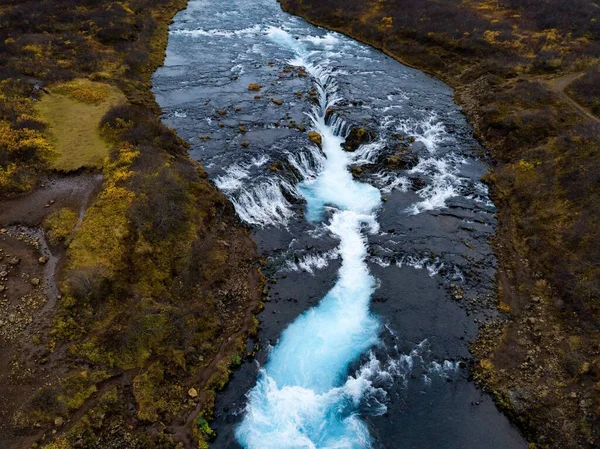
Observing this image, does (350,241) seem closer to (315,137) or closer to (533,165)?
(315,137)

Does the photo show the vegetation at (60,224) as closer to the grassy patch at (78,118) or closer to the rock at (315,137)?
the grassy patch at (78,118)

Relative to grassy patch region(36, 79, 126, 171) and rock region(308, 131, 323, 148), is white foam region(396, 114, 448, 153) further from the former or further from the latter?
grassy patch region(36, 79, 126, 171)

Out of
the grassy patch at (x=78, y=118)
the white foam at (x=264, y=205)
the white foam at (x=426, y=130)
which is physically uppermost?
the white foam at (x=426, y=130)

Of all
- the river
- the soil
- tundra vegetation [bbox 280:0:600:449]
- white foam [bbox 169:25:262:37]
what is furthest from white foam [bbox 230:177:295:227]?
white foam [bbox 169:25:262:37]

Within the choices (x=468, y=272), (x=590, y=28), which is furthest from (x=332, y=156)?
(x=590, y=28)

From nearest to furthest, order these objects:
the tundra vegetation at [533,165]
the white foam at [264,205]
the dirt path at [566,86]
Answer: the tundra vegetation at [533,165] < the white foam at [264,205] < the dirt path at [566,86]

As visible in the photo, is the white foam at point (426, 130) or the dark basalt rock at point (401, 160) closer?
the dark basalt rock at point (401, 160)

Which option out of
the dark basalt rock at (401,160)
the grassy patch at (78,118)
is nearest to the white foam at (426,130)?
the dark basalt rock at (401,160)
